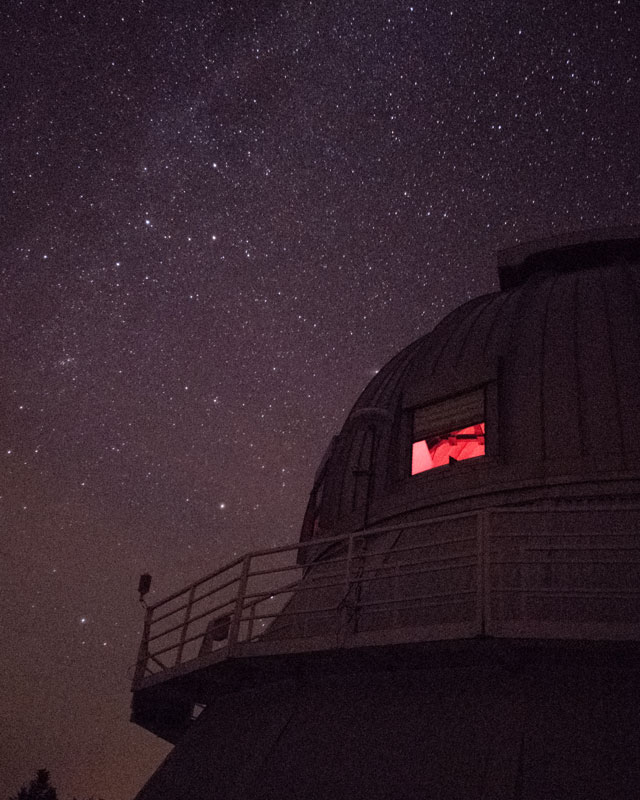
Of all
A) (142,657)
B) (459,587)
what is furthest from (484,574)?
(142,657)

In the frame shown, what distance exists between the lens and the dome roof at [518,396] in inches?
381

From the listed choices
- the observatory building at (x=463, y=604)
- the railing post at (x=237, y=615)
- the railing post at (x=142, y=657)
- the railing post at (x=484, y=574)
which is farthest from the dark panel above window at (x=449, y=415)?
the railing post at (x=142, y=657)

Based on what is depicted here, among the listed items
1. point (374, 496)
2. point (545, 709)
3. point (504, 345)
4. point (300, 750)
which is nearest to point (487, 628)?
point (545, 709)

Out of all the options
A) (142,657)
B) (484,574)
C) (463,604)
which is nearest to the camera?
(484,574)

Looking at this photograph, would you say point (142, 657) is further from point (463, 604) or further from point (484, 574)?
point (484, 574)

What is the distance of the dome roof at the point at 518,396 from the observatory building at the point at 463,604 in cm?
4

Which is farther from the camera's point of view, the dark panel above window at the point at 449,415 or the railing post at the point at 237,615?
the dark panel above window at the point at 449,415

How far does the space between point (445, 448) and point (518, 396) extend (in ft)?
4.97

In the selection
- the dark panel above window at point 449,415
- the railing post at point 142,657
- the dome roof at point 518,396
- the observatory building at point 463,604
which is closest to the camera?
the observatory building at point 463,604

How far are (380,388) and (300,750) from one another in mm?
7399

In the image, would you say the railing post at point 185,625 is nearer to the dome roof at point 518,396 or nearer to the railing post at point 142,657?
the railing post at point 142,657

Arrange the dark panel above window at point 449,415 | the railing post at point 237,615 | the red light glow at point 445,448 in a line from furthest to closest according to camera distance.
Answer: the red light glow at point 445,448
the dark panel above window at point 449,415
the railing post at point 237,615

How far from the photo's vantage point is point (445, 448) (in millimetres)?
11359

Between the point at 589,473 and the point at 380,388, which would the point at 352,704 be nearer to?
the point at 589,473
